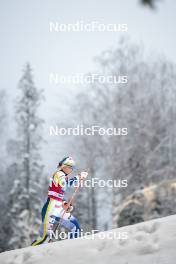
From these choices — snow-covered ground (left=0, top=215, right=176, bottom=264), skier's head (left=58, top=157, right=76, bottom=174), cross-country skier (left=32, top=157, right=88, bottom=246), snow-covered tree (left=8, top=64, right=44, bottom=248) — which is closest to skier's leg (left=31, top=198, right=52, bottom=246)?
cross-country skier (left=32, top=157, right=88, bottom=246)

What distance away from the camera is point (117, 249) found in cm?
439

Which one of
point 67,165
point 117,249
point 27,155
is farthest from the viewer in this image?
point 27,155

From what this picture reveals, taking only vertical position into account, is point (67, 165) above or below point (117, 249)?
above

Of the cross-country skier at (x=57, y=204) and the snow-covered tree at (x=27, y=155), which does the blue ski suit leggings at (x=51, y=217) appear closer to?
the cross-country skier at (x=57, y=204)

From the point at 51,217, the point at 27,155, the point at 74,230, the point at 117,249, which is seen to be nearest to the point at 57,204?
the point at 51,217

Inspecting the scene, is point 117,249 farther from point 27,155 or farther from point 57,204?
point 27,155

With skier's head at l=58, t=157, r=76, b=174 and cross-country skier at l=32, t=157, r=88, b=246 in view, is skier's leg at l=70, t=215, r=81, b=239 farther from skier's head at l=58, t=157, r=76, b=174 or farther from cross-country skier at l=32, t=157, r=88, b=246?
skier's head at l=58, t=157, r=76, b=174

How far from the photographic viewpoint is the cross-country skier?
17.3ft

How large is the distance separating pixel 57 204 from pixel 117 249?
1.19 m

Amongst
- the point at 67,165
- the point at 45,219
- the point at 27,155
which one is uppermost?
the point at 67,165

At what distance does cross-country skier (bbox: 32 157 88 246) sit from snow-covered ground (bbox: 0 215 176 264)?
1.23ft

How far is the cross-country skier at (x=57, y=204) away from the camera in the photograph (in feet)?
17.3

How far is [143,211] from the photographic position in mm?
9047

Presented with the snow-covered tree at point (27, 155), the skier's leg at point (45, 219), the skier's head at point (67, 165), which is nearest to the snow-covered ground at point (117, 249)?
the skier's leg at point (45, 219)
